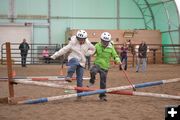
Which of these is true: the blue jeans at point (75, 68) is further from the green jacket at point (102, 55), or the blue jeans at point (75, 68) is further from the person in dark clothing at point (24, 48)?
the person in dark clothing at point (24, 48)

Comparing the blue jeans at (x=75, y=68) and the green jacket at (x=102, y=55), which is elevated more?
the green jacket at (x=102, y=55)

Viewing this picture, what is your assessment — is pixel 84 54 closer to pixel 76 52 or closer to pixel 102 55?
pixel 76 52

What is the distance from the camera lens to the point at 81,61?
930 cm

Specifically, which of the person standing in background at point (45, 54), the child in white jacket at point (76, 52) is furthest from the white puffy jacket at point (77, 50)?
the person standing in background at point (45, 54)

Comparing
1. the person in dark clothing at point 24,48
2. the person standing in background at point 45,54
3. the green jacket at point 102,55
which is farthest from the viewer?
the person standing in background at point 45,54

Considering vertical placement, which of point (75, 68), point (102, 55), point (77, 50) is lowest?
point (75, 68)

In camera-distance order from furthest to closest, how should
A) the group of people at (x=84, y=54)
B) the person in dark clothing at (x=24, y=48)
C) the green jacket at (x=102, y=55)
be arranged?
1. the person in dark clothing at (x=24, y=48)
2. the green jacket at (x=102, y=55)
3. the group of people at (x=84, y=54)

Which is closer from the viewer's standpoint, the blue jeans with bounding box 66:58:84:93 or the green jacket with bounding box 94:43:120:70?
the blue jeans with bounding box 66:58:84:93

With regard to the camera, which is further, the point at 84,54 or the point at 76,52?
the point at 84,54

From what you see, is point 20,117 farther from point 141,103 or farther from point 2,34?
point 2,34

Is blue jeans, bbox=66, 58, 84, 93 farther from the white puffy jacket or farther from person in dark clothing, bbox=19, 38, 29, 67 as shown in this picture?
person in dark clothing, bbox=19, 38, 29, 67

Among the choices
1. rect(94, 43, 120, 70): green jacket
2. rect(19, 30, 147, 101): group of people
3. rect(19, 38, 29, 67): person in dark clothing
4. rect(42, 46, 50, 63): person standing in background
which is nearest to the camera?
rect(19, 30, 147, 101): group of people

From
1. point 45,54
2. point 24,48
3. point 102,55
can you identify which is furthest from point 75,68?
point 45,54

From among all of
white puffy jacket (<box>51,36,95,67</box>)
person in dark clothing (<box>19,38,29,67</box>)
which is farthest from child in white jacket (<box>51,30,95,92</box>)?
person in dark clothing (<box>19,38,29,67</box>)
